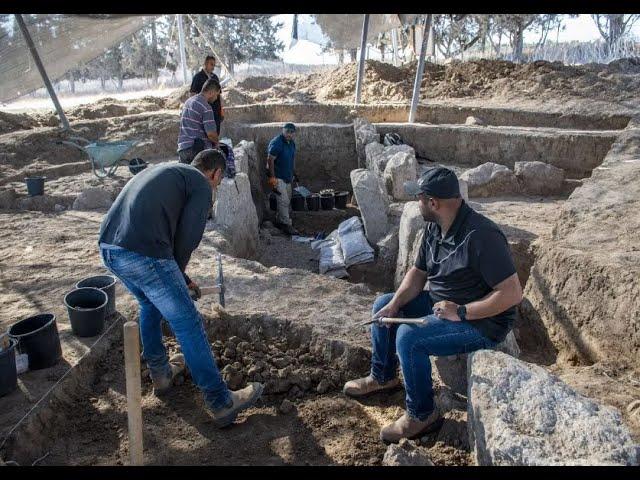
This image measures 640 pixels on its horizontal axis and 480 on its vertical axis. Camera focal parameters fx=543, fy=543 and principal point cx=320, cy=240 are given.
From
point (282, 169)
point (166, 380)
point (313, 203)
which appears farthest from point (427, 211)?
point (313, 203)

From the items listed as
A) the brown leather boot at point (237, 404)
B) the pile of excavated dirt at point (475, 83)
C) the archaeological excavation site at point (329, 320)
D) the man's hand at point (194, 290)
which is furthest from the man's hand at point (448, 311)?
the pile of excavated dirt at point (475, 83)

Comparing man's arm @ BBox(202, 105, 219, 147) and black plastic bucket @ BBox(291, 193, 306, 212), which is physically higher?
man's arm @ BBox(202, 105, 219, 147)

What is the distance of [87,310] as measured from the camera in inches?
157

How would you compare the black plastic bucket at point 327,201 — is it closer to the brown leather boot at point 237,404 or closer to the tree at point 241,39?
the brown leather boot at point 237,404

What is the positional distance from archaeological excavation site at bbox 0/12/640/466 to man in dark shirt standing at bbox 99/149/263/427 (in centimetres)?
18

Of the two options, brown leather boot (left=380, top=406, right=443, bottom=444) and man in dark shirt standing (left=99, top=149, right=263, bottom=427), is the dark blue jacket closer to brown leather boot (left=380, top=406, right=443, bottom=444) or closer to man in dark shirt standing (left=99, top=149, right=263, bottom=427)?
man in dark shirt standing (left=99, top=149, right=263, bottom=427)

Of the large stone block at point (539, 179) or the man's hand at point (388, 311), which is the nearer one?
the man's hand at point (388, 311)

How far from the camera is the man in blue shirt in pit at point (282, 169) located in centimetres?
973

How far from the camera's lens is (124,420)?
132 inches

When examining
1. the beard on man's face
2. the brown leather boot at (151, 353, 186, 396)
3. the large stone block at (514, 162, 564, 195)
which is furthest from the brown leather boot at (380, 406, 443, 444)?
the large stone block at (514, 162, 564, 195)

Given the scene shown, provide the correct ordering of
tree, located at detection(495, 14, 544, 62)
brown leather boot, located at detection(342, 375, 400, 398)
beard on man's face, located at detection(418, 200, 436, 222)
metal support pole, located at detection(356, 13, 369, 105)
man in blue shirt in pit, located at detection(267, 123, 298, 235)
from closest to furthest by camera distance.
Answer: beard on man's face, located at detection(418, 200, 436, 222) → brown leather boot, located at detection(342, 375, 400, 398) → man in blue shirt in pit, located at detection(267, 123, 298, 235) → metal support pole, located at detection(356, 13, 369, 105) → tree, located at detection(495, 14, 544, 62)

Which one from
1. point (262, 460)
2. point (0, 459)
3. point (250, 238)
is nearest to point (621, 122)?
point (250, 238)

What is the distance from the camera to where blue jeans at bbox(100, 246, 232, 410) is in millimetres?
3047
